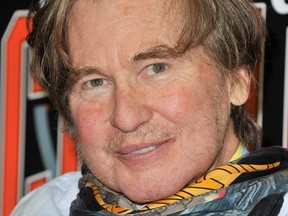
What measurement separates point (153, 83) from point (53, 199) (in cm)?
54

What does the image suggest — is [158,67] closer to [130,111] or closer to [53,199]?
[130,111]

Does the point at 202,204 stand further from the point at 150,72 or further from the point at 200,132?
the point at 150,72

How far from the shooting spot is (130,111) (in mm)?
1254

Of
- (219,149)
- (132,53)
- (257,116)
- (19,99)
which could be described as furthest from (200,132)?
(19,99)

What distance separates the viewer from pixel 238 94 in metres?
1.40

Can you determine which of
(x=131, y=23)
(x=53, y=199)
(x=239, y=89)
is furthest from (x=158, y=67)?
(x=53, y=199)

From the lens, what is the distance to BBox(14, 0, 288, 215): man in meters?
1.28

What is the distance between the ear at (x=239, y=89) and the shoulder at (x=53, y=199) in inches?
20.9

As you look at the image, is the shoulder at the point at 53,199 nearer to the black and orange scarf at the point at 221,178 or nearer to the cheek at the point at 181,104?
the black and orange scarf at the point at 221,178

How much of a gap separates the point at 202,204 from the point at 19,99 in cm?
83

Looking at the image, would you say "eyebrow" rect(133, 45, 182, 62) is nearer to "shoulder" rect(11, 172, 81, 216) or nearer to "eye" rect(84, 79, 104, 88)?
"eye" rect(84, 79, 104, 88)

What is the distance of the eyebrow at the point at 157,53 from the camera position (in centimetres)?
127

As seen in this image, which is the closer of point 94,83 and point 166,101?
point 166,101

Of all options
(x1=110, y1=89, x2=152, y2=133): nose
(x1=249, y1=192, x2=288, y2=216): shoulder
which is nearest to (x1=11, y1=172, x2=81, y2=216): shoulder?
(x1=110, y1=89, x2=152, y2=133): nose
